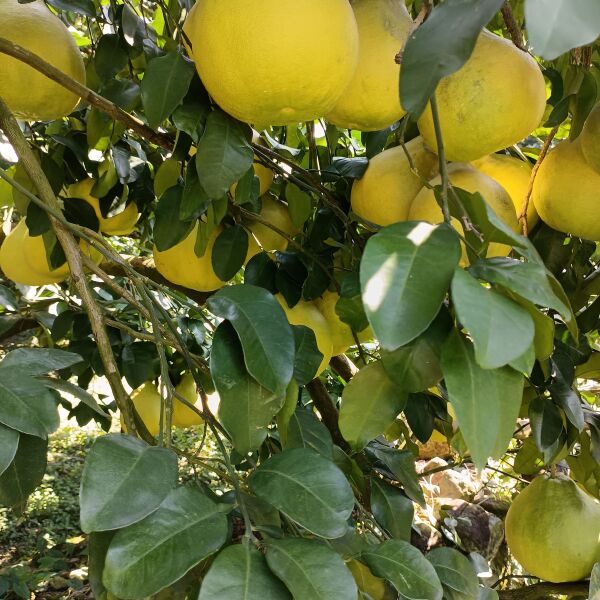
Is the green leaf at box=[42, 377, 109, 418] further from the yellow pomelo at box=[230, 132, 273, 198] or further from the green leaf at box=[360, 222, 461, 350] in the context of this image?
the yellow pomelo at box=[230, 132, 273, 198]

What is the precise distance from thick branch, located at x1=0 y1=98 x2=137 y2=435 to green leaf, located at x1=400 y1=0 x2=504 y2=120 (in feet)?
1.26

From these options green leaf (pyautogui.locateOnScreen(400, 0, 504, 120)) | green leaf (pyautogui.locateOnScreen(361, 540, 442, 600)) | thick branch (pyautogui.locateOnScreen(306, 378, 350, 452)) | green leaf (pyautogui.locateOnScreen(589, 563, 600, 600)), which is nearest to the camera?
green leaf (pyautogui.locateOnScreen(400, 0, 504, 120))

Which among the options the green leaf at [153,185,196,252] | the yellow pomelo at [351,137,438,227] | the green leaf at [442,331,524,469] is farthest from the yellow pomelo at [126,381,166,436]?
the green leaf at [442,331,524,469]

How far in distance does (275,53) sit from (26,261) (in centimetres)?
106

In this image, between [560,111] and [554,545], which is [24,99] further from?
[554,545]

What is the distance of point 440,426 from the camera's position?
4.98 ft

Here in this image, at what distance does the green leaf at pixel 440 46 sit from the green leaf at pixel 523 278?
0.12 m

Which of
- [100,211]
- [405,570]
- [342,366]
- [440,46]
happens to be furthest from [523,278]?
[342,366]

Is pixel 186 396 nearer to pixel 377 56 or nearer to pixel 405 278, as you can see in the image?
pixel 377 56

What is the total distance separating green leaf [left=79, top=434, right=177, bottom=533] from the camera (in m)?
0.47

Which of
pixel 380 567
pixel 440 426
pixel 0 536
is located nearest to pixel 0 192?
pixel 440 426

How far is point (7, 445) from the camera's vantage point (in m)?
0.53

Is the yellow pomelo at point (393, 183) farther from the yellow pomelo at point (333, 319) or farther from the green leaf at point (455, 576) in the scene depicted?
the green leaf at point (455, 576)

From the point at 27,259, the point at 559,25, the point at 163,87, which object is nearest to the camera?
the point at 559,25
